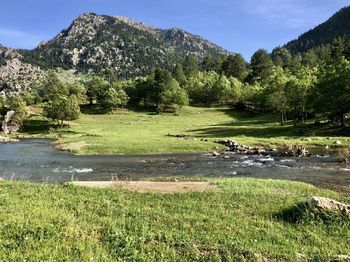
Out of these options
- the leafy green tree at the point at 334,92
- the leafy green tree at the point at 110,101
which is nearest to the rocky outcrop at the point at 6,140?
the leafy green tree at the point at 110,101

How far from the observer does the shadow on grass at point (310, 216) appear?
19.0m

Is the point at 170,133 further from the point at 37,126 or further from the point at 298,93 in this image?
the point at 37,126

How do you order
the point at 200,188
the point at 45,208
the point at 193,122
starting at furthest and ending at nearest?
the point at 193,122 → the point at 200,188 → the point at 45,208

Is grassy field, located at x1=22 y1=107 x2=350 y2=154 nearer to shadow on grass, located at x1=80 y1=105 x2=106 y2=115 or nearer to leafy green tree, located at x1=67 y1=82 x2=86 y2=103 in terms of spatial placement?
shadow on grass, located at x1=80 y1=105 x2=106 y2=115

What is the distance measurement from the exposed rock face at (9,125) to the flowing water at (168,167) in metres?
63.8

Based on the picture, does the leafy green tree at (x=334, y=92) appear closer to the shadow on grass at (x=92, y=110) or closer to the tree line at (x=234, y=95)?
the tree line at (x=234, y=95)

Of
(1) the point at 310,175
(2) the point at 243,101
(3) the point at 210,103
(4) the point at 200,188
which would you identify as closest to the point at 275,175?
(1) the point at 310,175

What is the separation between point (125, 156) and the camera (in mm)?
69500

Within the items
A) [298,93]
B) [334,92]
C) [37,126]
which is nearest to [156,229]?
[334,92]

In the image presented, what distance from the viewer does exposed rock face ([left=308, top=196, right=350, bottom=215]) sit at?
774 inches

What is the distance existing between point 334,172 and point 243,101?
120 metres

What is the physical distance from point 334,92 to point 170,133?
38.5 metres

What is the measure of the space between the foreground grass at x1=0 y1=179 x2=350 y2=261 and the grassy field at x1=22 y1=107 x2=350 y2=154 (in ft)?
165

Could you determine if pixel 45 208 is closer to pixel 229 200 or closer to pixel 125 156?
pixel 229 200
